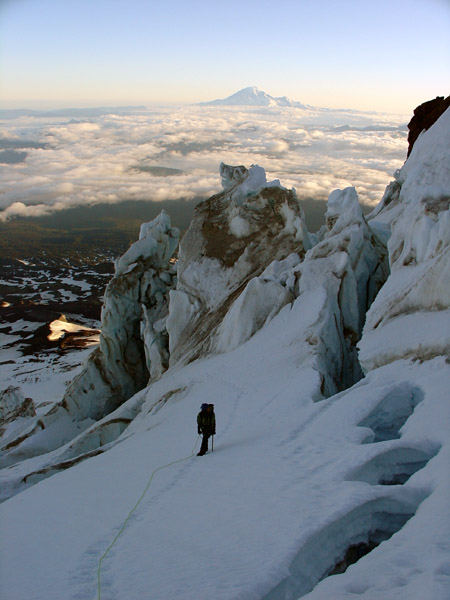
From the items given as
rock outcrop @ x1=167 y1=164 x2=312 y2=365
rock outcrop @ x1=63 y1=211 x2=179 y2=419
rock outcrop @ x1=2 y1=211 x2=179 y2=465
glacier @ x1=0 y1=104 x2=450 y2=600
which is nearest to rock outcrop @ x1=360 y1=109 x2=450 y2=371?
glacier @ x1=0 y1=104 x2=450 y2=600

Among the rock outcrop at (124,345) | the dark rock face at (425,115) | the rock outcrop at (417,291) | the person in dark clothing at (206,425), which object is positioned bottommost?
the rock outcrop at (124,345)

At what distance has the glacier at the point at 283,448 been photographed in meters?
6.45

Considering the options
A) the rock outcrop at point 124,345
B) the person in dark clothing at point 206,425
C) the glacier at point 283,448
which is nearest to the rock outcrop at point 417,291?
Answer: the glacier at point 283,448

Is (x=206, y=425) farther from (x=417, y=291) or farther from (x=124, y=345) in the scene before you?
(x=124, y=345)

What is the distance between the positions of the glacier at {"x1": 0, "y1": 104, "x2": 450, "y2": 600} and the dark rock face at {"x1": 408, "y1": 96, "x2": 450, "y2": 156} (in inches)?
332

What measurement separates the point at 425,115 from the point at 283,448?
34209 millimetres

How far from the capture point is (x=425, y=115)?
3603 cm

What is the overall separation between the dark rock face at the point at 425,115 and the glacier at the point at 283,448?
8.44 m

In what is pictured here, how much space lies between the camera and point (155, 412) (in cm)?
2112

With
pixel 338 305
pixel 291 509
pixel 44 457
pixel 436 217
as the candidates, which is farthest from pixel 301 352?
pixel 44 457

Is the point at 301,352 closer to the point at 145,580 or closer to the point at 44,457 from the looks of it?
the point at 145,580

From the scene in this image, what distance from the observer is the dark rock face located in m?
33.8

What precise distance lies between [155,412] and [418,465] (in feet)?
47.6

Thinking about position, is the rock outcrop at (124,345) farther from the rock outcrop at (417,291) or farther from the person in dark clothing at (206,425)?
the person in dark clothing at (206,425)
